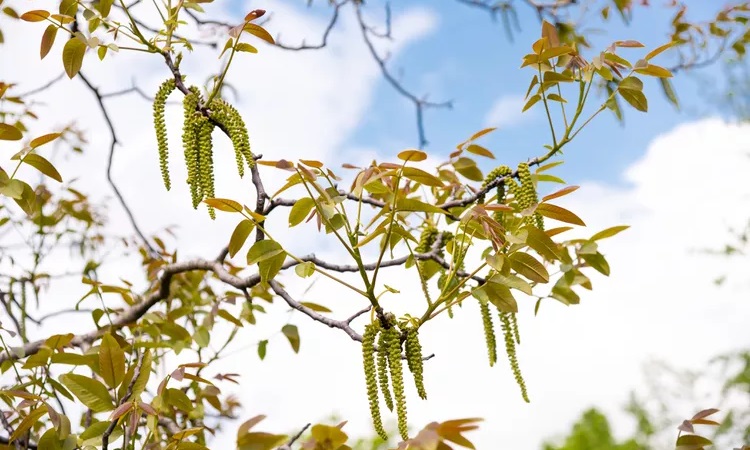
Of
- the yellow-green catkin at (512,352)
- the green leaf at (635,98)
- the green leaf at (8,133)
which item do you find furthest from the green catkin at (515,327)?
the green leaf at (8,133)

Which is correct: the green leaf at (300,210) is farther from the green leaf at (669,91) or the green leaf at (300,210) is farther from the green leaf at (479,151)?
the green leaf at (669,91)

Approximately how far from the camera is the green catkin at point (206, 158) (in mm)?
1684

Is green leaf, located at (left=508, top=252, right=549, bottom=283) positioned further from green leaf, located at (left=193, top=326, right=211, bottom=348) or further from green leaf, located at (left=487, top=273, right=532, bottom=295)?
green leaf, located at (left=193, top=326, right=211, bottom=348)

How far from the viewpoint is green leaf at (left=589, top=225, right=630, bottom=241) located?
1839mm

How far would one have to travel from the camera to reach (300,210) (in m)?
1.50

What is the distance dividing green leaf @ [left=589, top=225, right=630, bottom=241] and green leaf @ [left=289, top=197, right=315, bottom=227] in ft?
2.55

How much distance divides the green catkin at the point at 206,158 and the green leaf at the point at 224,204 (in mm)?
198

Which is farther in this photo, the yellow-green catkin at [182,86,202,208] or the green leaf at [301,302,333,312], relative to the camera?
the green leaf at [301,302,333,312]

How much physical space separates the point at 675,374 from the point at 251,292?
8196mm

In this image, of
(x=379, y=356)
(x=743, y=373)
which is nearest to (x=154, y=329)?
(x=379, y=356)

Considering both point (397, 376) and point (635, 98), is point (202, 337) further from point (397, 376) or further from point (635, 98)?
point (635, 98)

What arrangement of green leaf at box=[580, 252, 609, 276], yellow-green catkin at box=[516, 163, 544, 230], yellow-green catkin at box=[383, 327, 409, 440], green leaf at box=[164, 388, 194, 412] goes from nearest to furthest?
yellow-green catkin at box=[383, 327, 409, 440]
green leaf at box=[164, 388, 194, 412]
yellow-green catkin at box=[516, 163, 544, 230]
green leaf at box=[580, 252, 609, 276]

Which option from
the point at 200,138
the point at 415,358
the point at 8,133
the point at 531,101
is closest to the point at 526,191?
the point at 531,101

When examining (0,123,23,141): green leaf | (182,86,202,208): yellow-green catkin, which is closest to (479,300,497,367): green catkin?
(182,86,202,208): yellow-green catkin
